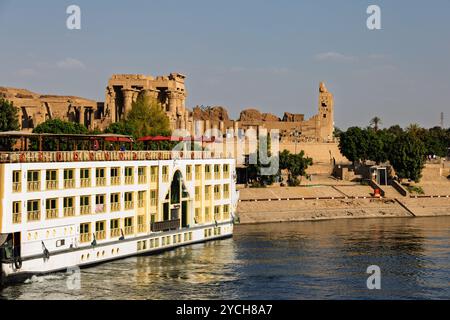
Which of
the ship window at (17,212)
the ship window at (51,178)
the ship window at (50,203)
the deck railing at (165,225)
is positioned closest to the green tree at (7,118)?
the deck railing at (165,225)

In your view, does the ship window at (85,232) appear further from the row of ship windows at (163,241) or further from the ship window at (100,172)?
the row of ship windows at (163,241)

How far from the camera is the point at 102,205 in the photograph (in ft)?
152

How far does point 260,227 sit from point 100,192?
27379 millimetres

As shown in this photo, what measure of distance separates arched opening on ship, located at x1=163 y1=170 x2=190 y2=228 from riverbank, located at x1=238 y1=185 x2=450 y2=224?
2052 centimetres

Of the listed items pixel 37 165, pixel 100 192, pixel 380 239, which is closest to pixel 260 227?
pixel 380 239

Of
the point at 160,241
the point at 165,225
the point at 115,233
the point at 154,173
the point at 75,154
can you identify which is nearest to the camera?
the point at 75,154

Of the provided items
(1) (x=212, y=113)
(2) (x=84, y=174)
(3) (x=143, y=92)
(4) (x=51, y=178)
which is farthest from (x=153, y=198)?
(1) (x=212, y=113)

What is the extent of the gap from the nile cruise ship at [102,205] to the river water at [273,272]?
1.05 meters

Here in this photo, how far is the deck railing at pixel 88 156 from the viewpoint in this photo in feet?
133

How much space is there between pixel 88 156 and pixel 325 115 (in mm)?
117057

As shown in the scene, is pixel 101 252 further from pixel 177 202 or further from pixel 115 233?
pixel 177 202

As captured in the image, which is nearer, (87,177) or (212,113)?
(87,177)

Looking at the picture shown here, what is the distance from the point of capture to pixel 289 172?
101 m
